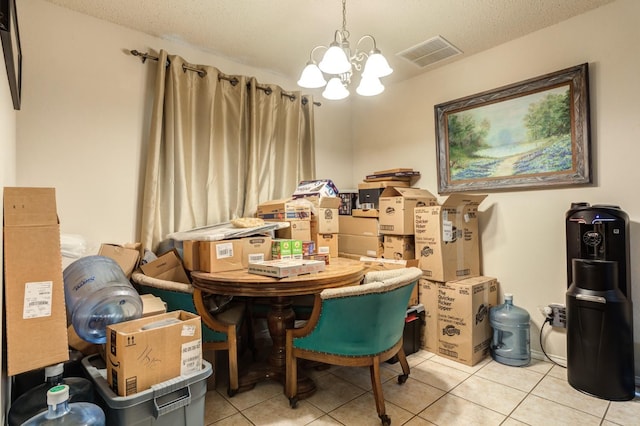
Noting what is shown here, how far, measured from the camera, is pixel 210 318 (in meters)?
1.99

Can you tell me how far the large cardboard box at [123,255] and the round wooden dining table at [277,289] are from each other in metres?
0.57

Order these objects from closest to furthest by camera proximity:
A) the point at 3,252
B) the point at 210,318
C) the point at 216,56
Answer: the point at 3,252 → the point at 210,318 → the point at 216,56

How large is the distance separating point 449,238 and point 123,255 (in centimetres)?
238

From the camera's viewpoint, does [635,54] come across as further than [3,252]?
Yes

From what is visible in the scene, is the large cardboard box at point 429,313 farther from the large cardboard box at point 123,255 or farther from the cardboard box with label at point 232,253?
the large cardboard box at point 123,255

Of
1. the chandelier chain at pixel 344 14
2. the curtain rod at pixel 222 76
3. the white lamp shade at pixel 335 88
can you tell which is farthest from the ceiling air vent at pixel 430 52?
the curtain rod at pixel 222 76

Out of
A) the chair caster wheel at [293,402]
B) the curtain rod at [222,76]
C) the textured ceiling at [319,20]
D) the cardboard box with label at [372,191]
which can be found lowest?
the chair caster wheel at [293,402]

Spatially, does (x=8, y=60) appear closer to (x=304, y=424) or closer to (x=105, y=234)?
(x=105, y=234)

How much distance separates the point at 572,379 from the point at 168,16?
3595 mm

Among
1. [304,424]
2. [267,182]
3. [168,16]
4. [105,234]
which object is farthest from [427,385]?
[168,16]

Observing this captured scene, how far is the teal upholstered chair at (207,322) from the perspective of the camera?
1.97 meters

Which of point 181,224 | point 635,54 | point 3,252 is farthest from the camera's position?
point 181,224

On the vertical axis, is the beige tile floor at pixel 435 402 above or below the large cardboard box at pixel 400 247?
below

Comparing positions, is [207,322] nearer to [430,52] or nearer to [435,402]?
[435,402]
